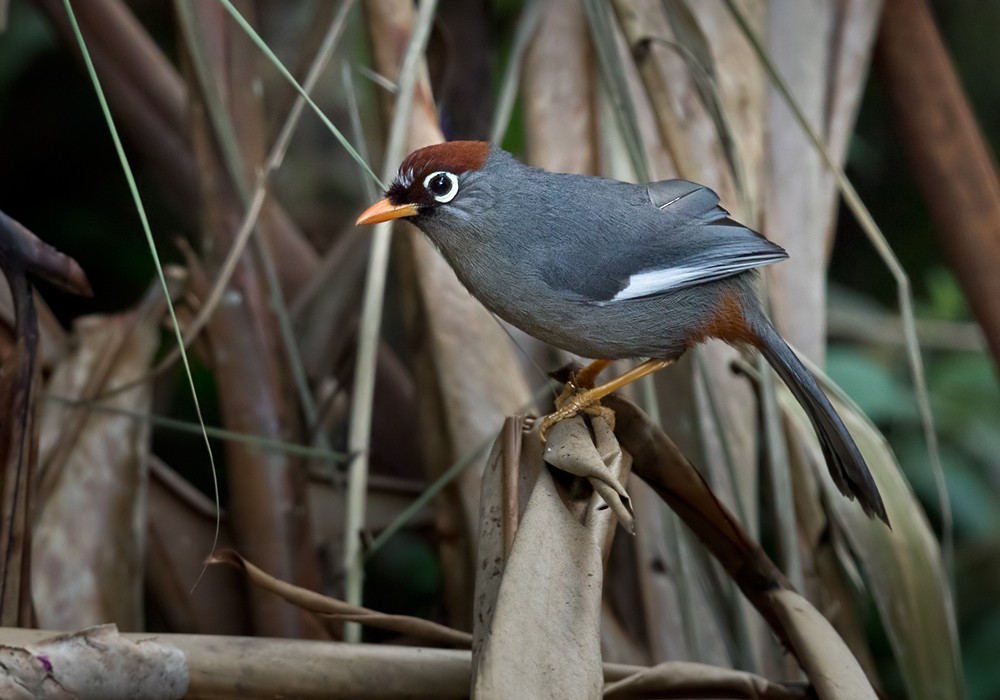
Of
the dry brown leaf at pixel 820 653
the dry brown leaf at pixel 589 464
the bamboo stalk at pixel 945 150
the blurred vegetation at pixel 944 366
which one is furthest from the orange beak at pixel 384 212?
the blurred vegetation at pixel 944 366

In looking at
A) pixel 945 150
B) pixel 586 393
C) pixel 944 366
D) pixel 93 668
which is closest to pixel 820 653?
pixel 586 393

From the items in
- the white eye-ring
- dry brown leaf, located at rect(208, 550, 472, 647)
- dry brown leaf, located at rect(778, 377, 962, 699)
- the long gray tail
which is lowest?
dry brown leaf, located at rect(778, 377, 962, 699)

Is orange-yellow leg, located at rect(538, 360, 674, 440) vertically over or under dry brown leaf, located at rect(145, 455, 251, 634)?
over

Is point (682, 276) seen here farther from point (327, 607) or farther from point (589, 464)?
point (327, 607)

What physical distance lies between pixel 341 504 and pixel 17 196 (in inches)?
91.8

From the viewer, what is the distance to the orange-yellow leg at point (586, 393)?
210 cm

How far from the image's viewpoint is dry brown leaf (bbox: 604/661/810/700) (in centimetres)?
167

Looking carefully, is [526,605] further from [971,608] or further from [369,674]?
[971,608]

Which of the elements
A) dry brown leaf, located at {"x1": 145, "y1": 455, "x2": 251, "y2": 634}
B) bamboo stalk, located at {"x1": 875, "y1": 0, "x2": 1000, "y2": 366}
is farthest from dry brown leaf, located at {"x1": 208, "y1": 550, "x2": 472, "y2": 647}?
bamboo stalk, located at {"x1": 875, "y1": 0, "x2": 1000, "y2": 366}

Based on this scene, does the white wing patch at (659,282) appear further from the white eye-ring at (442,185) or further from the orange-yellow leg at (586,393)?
the white eye-ring at (442,185)

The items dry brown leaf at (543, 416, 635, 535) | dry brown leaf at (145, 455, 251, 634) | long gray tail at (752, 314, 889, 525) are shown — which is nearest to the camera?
dry brown leaf at (543, 416, 635, 535)

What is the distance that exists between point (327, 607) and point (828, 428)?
1.04 meters

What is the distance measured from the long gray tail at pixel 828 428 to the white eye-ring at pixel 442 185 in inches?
27.3

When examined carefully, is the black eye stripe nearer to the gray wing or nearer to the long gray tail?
the gray wing
